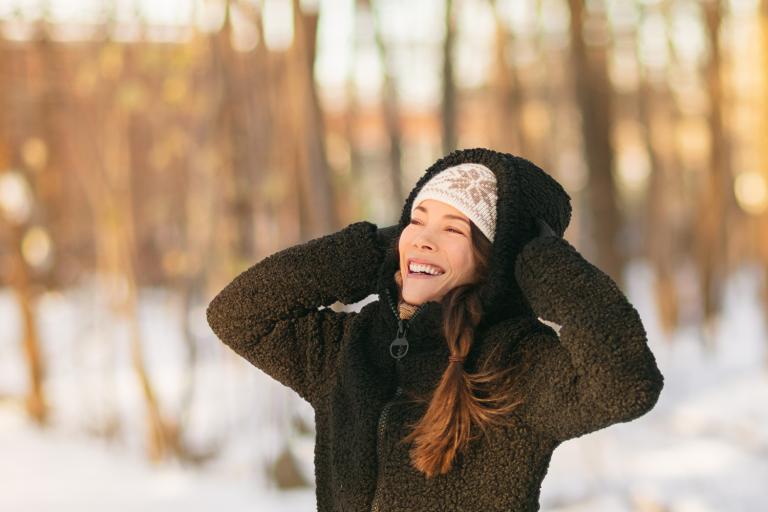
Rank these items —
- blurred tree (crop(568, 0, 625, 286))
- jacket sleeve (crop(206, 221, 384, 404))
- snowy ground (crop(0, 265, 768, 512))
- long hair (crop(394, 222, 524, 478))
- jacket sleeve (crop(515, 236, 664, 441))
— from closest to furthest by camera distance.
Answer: jacket sleeve (crop(515, 236, 664, 441))
long hair (crop(394, 222, 524, 478))
jacket sleeve (crop(206, 221, 384, 404))
snowy ground (crop(0, 265, 768, 512))
blurred tree (crop(568, 0, 625, 286))

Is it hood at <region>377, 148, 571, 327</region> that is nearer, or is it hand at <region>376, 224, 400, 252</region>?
hood at <region>377, 148, 571, 327</region>

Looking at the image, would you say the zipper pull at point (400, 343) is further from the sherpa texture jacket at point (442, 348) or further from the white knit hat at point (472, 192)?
the white knit hat at point (472, 192)

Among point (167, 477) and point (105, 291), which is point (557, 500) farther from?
point (105, 291)

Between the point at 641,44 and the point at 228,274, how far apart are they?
12644 mm

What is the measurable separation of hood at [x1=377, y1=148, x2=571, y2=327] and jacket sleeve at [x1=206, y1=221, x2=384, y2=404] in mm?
106

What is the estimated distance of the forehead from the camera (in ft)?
6.07

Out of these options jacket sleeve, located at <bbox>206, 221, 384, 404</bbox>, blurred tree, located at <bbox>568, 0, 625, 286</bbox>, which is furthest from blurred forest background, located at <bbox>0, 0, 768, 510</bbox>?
jacket sleeve, located at <bbox>206, 221, 384, 404</bbox>

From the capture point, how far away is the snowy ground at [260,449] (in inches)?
294

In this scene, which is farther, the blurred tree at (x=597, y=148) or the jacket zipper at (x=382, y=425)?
the blurred tree at (x=597, y=148)

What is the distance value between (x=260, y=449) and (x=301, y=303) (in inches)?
287

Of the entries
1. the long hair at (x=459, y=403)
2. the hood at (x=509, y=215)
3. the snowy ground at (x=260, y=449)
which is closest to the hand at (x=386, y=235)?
the hood at (x=509, y=215)

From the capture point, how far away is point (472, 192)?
6.02ft

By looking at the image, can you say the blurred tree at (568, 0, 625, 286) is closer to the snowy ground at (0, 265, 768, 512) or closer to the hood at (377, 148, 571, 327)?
the snowy ground at (0, 265, 768, 512)

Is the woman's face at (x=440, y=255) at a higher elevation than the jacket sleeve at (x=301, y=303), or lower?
higher
